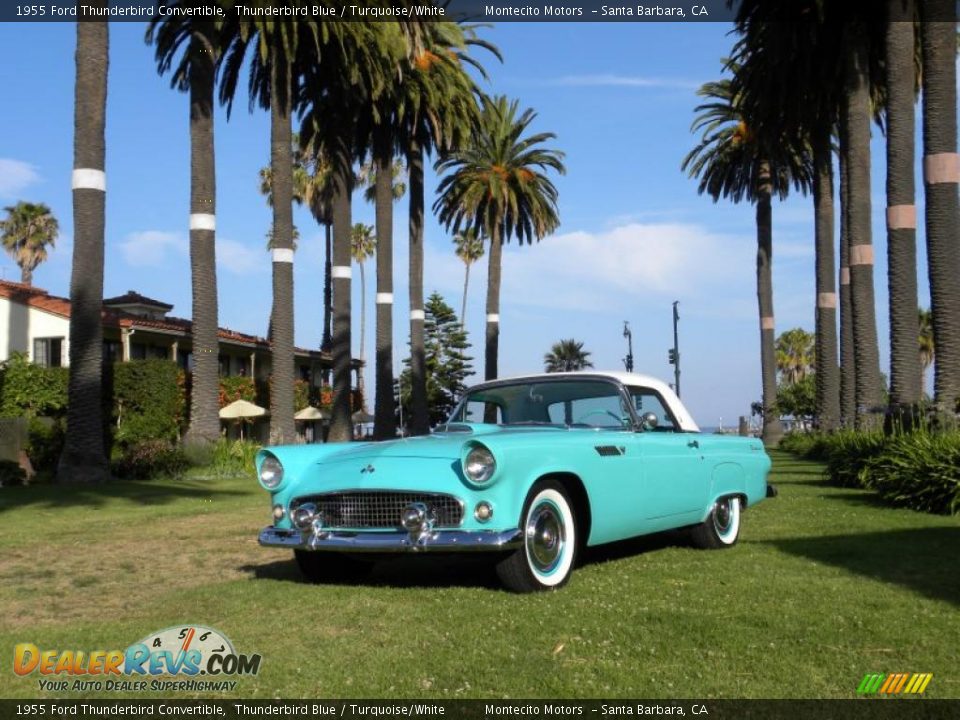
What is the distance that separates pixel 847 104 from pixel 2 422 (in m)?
19.7

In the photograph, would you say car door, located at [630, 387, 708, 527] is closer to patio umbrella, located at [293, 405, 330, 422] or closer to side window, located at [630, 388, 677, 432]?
side window, located at [630, 388, 677, 432]

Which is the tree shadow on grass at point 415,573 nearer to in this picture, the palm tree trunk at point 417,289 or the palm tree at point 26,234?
the palm tree trunk at point 417,289

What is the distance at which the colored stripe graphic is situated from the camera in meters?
4.16

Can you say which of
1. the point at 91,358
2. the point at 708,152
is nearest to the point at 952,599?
the point at 91,358

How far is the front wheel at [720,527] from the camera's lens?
8555 mm

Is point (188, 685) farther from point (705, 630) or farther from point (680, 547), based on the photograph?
point (680, 547)

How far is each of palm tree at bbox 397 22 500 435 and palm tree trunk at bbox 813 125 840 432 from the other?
39.4 feet

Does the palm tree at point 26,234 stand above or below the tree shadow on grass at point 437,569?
above

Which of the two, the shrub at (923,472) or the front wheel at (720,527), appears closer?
the front wheel at (720,527)

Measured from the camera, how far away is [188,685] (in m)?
4.43

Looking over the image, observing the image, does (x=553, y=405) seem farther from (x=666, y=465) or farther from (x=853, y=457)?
(x=853, y=457)

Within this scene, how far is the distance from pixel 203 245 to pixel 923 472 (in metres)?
16.7

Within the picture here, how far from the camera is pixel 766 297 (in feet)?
134

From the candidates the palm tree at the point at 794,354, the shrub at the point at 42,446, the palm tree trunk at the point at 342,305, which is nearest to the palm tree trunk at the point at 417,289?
the palm tree trunk at the point at 342,305
